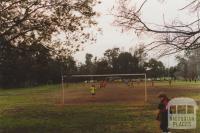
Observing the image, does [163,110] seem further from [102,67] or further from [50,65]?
[102,67]

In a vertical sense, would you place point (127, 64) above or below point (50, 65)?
above

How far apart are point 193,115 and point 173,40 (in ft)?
8.63

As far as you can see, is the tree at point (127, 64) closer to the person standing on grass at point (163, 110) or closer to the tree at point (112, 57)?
the tree at point (112, 57)

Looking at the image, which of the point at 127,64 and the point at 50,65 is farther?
the point at 127,64

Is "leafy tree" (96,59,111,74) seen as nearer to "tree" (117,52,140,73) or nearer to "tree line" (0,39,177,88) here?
"tree line" (0,39,177,88)

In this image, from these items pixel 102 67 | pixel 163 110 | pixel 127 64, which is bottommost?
pixel 163 110

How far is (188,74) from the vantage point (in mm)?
172125

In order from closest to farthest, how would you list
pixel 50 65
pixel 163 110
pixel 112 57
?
pixel 163 110
pixel 50 65
pixel 112 57

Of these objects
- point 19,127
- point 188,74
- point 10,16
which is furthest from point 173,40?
point 188,74

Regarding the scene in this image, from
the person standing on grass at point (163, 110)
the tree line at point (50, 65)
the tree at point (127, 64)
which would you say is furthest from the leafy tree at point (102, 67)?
the person standing on grass at point (163, 110)

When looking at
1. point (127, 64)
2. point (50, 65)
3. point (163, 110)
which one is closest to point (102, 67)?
point (127, 64)

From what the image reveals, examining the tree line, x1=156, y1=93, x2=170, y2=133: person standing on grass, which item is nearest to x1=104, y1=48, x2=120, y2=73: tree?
the tree line

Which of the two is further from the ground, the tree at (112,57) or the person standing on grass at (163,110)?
the tree at (112,57)

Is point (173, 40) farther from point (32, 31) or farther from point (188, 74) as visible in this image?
point (188, 74)
